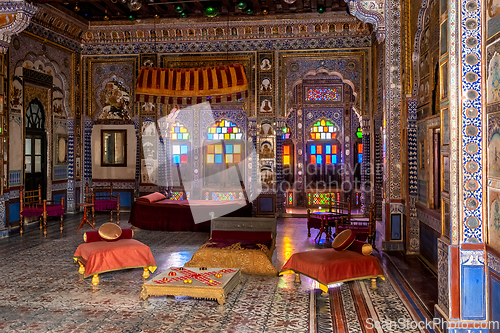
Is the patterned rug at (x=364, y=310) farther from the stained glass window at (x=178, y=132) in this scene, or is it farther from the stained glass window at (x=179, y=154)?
the stained glass window at (x=178, y=132)

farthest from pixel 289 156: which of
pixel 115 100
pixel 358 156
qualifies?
pixel 115 100

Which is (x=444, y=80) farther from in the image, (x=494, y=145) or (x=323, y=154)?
(x=323, y=154)

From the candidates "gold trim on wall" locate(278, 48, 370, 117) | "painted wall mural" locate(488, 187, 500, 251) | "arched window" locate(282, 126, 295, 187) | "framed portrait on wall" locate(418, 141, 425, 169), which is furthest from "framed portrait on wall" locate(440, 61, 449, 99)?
"arched window" locate(282, 126, 295, 187)

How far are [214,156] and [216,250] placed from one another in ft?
24.3

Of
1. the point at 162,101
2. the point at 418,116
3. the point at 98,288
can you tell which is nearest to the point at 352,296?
the point at 98,288

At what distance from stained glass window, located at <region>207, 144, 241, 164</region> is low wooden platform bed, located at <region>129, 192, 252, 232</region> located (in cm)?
343

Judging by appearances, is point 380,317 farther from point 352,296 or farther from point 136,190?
point 136,190

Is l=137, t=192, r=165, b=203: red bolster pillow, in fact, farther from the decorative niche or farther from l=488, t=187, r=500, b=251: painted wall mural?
l=488, t=187, r=500, b=251: painted wall mural

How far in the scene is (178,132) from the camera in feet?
44.2

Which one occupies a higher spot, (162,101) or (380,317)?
(162,101)

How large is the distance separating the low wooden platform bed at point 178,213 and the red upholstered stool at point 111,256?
3357 mm

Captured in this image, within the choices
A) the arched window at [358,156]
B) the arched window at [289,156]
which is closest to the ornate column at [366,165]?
the arched window at [358,156]

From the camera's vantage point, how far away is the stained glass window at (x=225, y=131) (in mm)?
13453

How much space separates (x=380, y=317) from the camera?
177 inches
